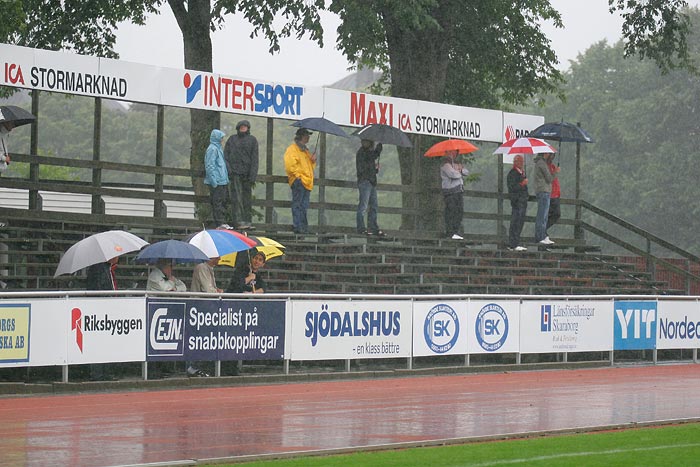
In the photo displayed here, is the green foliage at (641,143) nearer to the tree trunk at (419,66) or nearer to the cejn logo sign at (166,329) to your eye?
the tree trunk at (419,66)

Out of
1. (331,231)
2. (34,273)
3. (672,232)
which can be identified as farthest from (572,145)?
(34,273)

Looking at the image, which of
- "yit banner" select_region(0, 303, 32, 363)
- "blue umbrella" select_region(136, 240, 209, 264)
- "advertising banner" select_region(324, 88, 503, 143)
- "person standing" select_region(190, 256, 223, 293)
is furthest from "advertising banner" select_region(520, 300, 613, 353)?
"yit banner" select_region(0, 303, 32, 363)

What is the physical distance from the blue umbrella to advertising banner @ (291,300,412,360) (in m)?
2.00

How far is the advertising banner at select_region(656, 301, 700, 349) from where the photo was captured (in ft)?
88.6

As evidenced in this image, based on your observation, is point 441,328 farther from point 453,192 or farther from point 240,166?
point 453,192

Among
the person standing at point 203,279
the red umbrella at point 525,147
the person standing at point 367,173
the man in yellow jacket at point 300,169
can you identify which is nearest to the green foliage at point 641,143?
the red umbrella at point 525,147

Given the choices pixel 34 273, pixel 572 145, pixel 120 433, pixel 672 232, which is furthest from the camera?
pixel 572 145

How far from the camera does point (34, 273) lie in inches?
872

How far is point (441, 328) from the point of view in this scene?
75.7 feet

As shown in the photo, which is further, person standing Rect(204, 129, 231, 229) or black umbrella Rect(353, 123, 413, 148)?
black umbrella Rect(353, 123, 413, 148)

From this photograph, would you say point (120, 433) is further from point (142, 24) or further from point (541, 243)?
point (142, 24)

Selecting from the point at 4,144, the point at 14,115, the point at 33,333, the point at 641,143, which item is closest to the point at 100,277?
the point at 33,333

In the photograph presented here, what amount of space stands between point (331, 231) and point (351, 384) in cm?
789

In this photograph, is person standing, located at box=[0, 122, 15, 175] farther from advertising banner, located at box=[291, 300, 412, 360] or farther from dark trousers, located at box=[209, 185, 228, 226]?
advertising banner, located at box=[291, 300, 412, 360]
